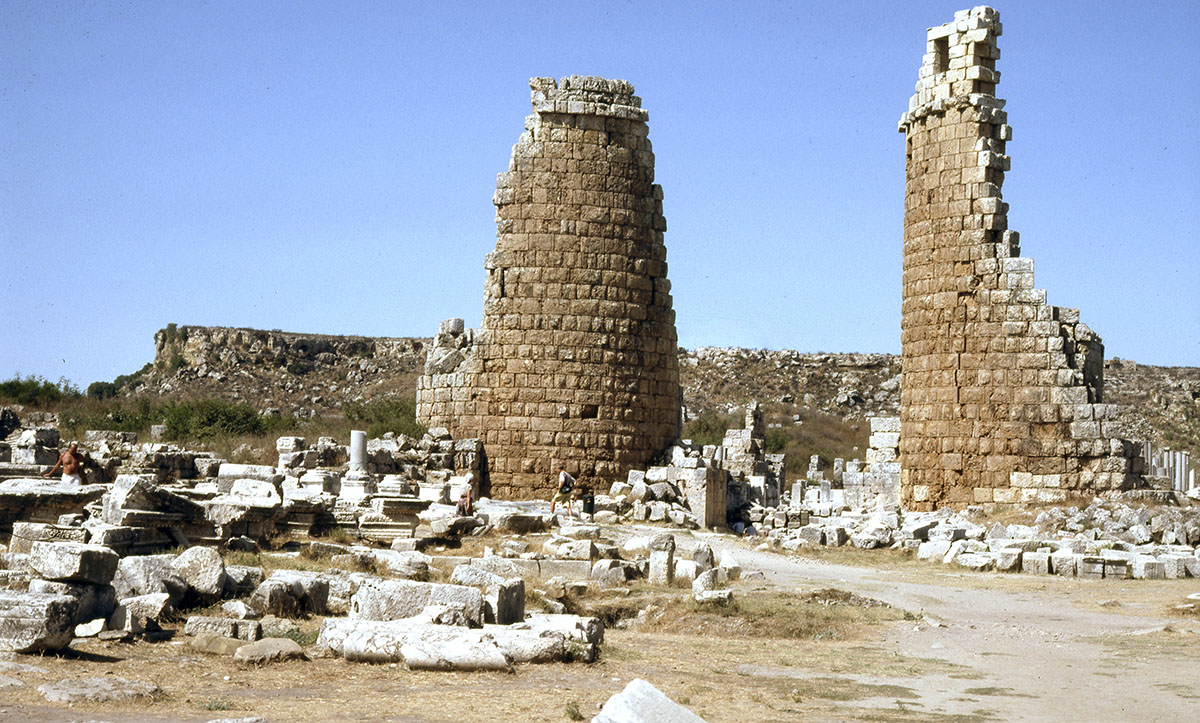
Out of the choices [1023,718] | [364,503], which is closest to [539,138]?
[364,503]

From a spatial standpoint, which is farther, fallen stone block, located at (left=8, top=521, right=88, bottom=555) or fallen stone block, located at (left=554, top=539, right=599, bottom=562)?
fallen stone block, located at (left=554, top=539, right=599, bottom=562)

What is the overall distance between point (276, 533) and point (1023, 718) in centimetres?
976

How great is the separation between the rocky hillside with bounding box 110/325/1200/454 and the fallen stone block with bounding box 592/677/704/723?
4879 cm

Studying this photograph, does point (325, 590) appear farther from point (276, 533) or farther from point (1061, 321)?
point (1061, 321)

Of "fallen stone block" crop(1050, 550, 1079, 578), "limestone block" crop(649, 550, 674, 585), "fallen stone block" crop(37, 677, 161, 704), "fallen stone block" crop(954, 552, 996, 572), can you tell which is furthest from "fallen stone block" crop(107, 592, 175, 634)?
"fallen stone block" crop(1050, 550, 1079, 578)

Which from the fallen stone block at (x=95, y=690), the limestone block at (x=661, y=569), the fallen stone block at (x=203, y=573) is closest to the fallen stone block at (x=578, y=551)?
the limestone block at (x=661, y=569)

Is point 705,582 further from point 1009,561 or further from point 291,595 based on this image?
point 1009,561

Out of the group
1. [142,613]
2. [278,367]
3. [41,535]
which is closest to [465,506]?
[41,535]

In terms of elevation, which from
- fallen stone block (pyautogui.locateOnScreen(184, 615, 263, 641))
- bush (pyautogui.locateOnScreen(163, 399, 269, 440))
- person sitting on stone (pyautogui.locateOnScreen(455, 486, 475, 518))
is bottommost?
fallen stone block (pyautogui.locateOnScreen(184, 615, 263, 641))

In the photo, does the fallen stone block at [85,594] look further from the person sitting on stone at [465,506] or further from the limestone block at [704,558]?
the person sitting on stone at [465,506]

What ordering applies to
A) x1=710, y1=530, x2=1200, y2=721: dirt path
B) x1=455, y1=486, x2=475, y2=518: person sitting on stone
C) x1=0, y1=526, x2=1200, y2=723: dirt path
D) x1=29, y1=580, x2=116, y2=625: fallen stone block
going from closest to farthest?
x1=0, y1=526, x2=1200, y2=723: dirt path → x1=710, y1=530, x2=1200, y2=721: dirt path → x1=29, y1=580, x2=116, y2=625: fallen stone block → x1=455, y1=486, x2=475, y2=518: person sitting on stone

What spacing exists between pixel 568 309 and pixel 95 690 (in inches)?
623

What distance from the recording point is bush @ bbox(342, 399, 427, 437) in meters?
25.0

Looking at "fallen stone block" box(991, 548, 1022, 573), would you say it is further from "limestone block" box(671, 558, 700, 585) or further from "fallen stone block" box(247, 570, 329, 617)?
"fallen stone block" box(247, 570, 329, 617)
